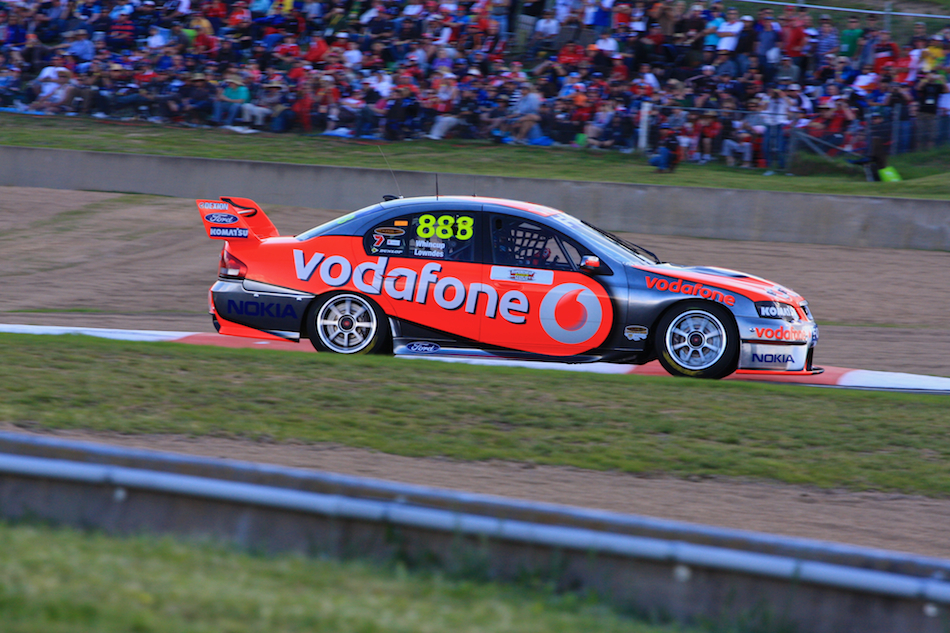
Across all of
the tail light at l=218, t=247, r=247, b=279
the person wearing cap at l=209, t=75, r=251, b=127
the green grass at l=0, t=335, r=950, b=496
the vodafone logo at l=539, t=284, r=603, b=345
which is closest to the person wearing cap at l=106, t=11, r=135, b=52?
the person wearing cap at l=209, t=75, r=251, b=127

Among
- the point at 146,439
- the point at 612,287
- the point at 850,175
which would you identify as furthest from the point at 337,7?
the point at 146,439

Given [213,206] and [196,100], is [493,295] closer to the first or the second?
[213,206]

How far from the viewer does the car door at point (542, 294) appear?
332 inches

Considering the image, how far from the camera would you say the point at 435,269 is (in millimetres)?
8633

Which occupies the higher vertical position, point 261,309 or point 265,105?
point 265,105

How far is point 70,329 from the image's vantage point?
32.1 ft

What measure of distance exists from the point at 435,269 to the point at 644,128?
12727mm

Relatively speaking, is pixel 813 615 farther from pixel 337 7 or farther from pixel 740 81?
pixel 337 7

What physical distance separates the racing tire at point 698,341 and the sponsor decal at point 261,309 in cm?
319

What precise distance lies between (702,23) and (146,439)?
1751 cm

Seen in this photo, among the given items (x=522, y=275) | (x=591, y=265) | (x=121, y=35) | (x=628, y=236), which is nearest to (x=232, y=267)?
(x=522, y=275)

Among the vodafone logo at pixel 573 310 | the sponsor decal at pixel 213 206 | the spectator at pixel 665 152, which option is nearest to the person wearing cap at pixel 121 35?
the spectator at pixel 665 152

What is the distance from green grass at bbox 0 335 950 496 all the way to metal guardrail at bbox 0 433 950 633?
2.41m

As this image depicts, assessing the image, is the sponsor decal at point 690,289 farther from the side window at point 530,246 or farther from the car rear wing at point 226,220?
the car rear wing at point 226,220
